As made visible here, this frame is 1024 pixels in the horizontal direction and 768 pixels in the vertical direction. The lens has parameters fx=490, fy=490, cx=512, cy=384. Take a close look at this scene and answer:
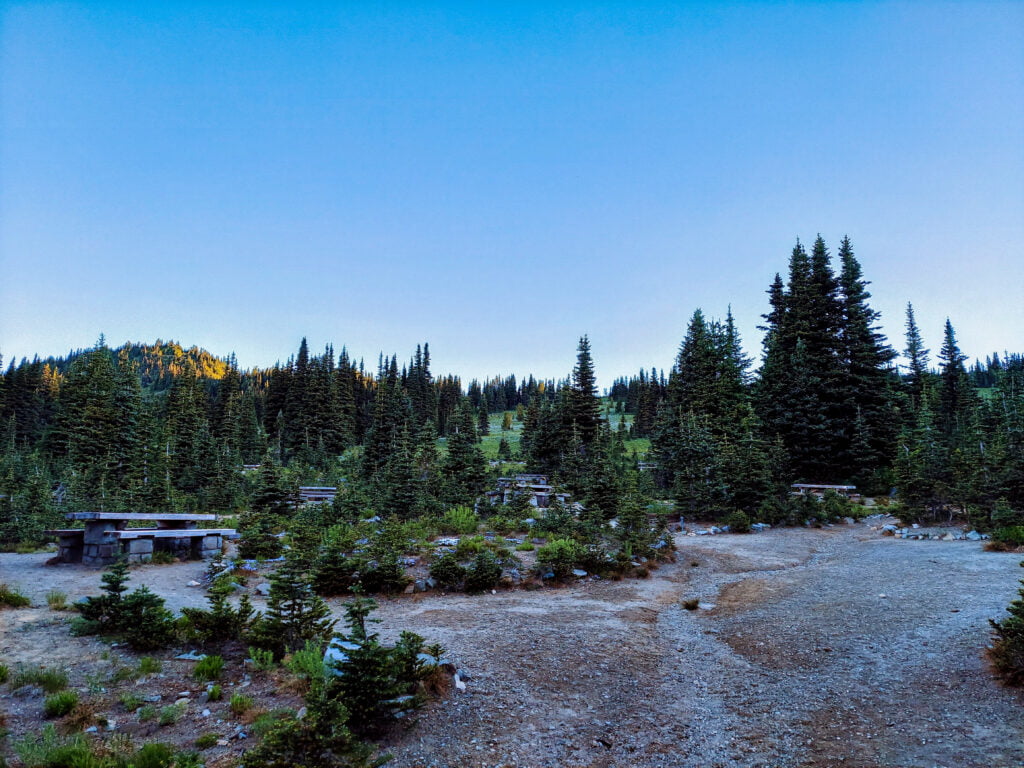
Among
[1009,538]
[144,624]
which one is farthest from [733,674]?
[1009,538]

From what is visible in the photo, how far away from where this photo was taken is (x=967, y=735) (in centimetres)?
471

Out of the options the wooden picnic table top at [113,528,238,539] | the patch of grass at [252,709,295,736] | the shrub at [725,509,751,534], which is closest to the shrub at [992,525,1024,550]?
the shrub at [725,509,751,534]

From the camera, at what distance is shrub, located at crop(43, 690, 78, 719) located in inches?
202

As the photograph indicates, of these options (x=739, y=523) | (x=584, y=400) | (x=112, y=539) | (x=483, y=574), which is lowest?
(x=739, y=523)

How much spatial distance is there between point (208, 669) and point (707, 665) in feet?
22.6

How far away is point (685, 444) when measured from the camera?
23875 millimetres

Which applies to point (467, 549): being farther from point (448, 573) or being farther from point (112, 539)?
point (112, 539)

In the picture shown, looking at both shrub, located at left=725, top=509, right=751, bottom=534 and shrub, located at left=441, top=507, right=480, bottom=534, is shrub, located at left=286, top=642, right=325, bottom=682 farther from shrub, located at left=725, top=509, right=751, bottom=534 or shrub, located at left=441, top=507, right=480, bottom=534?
shrub, located at left=725, top=509, right=751, bottom=534

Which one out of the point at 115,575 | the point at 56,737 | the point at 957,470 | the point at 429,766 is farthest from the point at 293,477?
the point at 957,470

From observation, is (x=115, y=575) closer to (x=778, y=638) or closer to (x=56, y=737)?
(x=56, y=737)

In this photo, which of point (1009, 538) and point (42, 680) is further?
point (1009, 538)

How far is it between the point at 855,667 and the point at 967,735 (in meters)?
2.04

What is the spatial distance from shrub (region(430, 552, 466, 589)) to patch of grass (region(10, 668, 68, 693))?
255 inches

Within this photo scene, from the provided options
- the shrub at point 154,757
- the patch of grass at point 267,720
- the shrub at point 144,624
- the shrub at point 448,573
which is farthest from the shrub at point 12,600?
the shrub at point 448,573
